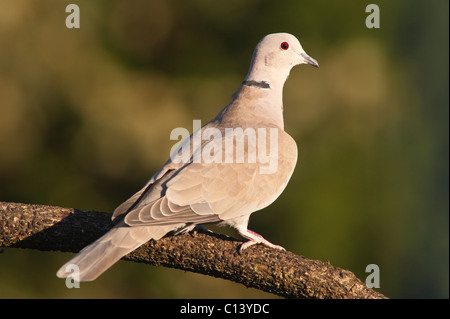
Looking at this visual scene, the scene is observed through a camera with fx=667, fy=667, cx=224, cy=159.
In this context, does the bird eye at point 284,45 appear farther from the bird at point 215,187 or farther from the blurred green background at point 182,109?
the blurred green background at point 182,109

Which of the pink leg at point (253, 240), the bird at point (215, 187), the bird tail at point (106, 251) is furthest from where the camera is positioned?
the pink leg at point (253, 240)

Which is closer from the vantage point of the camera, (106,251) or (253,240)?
(106,251)

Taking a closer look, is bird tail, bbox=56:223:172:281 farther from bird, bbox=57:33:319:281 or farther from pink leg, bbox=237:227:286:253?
pink leg, bbox=237:227:286:253

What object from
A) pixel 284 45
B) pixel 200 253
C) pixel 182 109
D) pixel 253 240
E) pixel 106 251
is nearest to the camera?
pixel 106 251

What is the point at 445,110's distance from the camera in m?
7.92

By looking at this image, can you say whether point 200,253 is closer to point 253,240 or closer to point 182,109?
point 253,240

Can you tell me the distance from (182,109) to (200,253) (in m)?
3.34

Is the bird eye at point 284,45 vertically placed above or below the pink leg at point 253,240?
above

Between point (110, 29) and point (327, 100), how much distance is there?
7.05ft

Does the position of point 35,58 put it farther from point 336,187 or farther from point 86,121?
point 336,187

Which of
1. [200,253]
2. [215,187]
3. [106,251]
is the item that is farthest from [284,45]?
[106,251]

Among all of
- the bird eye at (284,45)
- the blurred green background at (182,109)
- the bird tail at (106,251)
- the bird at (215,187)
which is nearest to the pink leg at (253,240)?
the bird at (215,187)

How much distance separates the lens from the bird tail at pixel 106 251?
248cm

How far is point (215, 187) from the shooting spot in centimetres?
296
